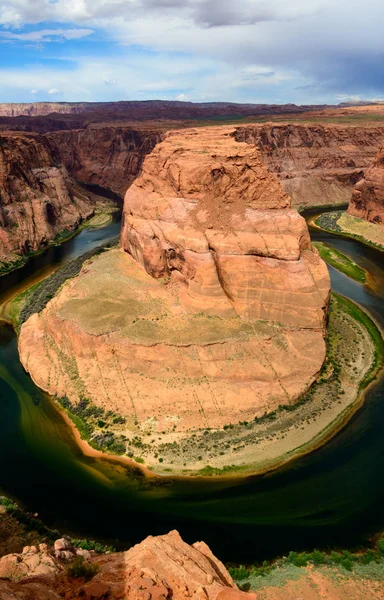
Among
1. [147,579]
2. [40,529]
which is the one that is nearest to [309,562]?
[147,579]

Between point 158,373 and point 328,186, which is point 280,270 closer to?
point 158,373

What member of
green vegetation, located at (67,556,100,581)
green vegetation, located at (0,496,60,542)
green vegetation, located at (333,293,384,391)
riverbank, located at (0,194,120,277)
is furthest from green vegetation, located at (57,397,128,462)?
riverbank, located at (0,194,120,277)

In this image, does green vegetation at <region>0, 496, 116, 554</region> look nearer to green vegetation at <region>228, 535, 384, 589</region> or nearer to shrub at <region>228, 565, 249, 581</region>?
shrub at <region>228, 565, 249, 581</region>

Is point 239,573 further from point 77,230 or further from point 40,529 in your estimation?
point 77,230

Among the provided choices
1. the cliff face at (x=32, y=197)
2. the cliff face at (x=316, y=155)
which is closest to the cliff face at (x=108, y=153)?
the cliff face at (x=32, y=197)

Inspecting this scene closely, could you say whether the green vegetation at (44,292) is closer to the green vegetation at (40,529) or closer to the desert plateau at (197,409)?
the desert plateau at (197,409)

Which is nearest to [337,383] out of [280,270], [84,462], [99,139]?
[280,270]

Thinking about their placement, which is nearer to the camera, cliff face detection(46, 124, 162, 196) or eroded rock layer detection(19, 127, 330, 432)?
eroded rock layer detection(19, 127, 330, 432)
